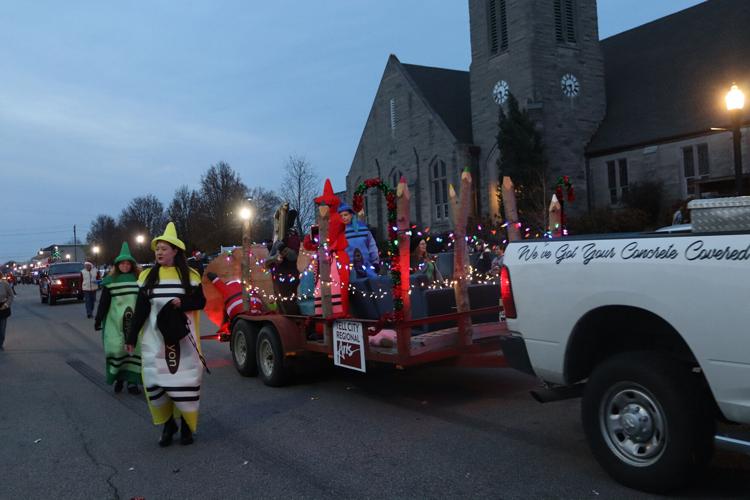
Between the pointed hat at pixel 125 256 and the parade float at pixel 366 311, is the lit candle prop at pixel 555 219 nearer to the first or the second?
the parade float at pixel 366 311

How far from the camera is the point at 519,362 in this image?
5.08m

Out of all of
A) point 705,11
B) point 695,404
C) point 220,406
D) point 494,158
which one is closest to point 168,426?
point 220,406

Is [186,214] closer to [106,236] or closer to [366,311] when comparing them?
[106,236]

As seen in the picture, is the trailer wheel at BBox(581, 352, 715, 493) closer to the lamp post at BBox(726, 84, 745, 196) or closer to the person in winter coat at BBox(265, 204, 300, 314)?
the person in winter coat at BBox(265, 204, 300, 314)

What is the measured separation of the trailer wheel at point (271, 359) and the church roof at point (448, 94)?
28823mm

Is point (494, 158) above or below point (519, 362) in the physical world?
above

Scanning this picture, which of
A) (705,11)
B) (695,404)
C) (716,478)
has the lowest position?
(716,478)

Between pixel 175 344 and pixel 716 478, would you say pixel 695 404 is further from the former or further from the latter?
pixel 175 344

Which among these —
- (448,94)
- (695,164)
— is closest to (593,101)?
(695,164)

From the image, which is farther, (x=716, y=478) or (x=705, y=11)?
(x=705, y=11)

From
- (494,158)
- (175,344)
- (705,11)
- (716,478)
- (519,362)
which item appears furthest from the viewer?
(494,158)

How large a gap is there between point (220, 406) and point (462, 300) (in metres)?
3.13

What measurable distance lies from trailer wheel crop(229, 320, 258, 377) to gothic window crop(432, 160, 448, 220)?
93.2ft

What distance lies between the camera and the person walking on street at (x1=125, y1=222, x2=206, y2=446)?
5.82m
